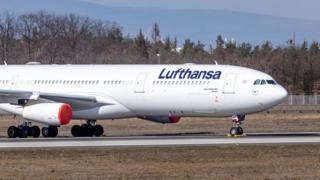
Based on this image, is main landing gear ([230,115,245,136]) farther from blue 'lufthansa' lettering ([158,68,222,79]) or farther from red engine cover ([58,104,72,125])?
red engine cover ([58,104,72,125])

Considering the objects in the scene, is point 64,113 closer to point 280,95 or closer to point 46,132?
point 46,132

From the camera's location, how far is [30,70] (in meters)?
50.7

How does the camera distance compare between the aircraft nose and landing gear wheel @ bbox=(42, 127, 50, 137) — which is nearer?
the aircraft nose

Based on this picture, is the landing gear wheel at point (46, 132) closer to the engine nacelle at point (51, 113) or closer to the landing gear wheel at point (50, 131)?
the landing gear wheel at point (50, 131)

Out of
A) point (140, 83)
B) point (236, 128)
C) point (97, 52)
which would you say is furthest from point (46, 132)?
point (97, 52)

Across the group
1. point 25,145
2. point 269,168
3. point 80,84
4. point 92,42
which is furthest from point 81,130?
point 92,42

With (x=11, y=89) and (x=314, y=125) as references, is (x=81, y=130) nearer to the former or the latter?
(x=11, y=89)

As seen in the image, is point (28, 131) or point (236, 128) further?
point (28, 131)

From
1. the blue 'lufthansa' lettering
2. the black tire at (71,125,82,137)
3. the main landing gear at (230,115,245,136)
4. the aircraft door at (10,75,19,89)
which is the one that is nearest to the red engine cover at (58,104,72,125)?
the black tire at (71,125,82,137)

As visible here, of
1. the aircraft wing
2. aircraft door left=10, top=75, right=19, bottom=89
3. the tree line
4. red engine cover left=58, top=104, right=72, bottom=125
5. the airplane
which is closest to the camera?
the airplane

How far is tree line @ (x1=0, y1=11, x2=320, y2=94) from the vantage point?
389ft

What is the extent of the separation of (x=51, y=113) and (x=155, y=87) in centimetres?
530

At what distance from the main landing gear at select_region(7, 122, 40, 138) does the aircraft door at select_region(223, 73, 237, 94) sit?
9.57 meters

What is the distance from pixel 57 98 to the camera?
47281 millimetres
